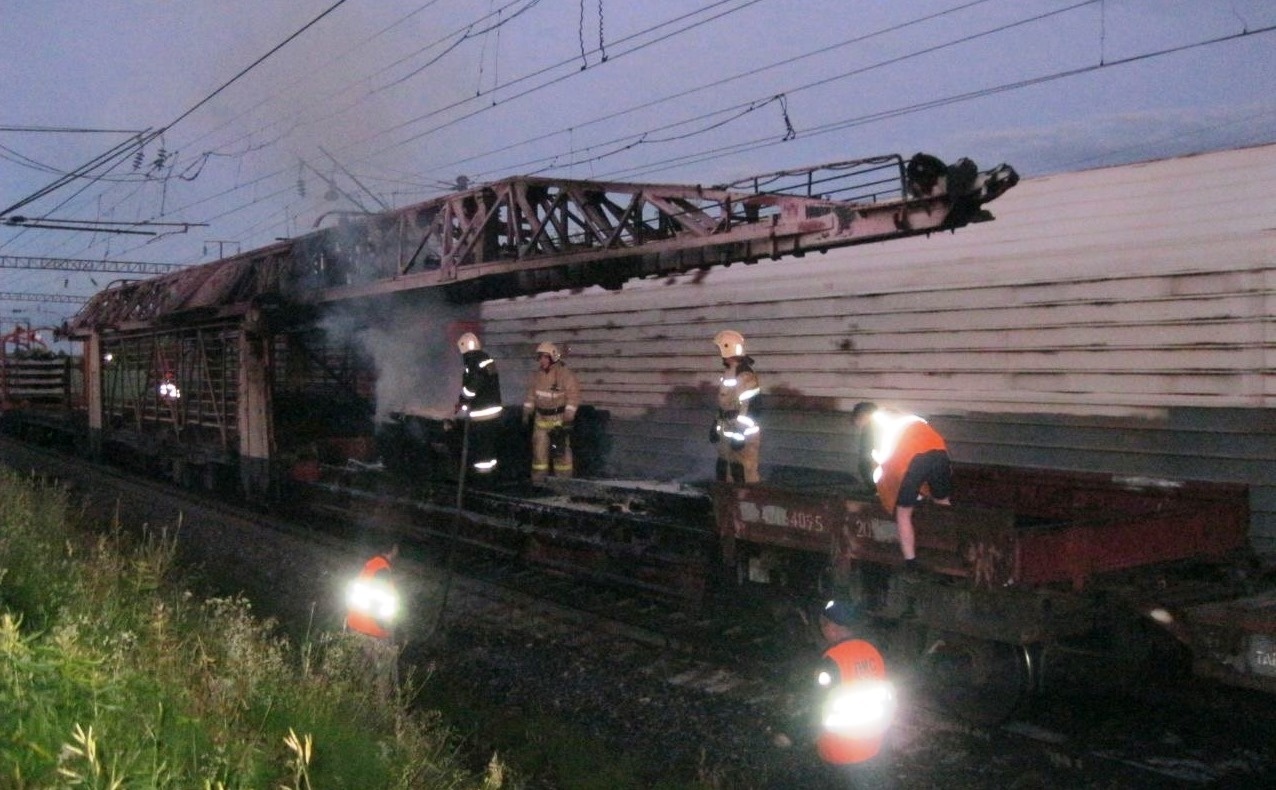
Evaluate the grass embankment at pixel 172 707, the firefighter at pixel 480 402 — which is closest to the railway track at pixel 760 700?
the firefighter at pixel 480 402

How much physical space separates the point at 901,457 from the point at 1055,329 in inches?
167

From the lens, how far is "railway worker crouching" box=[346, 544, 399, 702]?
5641 millimetres

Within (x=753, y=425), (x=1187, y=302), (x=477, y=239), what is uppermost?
(x=477, y=239)

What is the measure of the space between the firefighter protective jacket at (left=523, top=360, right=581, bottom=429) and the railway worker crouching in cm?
518

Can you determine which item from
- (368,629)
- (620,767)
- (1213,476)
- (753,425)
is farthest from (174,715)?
(1213,476)

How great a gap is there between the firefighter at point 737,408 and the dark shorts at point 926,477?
3045 mm

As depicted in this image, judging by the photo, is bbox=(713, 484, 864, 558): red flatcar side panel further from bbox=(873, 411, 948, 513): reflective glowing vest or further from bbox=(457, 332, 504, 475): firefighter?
bbox=(457, 332, 504, 475): firefighter

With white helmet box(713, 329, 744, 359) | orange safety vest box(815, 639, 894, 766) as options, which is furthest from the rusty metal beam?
orange safety vest box(815, 639, 894, 766)

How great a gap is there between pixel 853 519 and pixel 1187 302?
3.99 m

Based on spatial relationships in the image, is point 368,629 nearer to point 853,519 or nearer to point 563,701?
point 563,701

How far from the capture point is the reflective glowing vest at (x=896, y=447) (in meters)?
5.86

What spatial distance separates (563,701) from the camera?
6.63 meters

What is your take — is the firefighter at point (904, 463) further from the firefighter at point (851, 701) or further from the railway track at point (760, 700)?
the firefighter at point (851, 701)

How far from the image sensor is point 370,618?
5.70m
